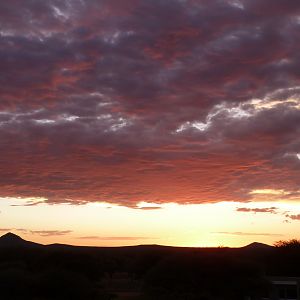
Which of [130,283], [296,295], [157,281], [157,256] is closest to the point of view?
[157,281]

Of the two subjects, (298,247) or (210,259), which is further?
(298,247)

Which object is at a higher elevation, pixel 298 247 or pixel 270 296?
pixel 298 247

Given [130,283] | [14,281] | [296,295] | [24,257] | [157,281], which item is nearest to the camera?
[14,281]

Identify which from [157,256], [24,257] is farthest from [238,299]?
[157,256]

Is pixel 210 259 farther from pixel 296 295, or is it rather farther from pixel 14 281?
pixel 14 281

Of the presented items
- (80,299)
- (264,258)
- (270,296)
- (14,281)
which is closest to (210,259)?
(270,296)

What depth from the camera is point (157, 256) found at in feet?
305

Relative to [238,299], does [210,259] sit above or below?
above

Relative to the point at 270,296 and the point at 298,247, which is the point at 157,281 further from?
the point at 298,247

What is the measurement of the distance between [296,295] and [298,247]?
28372mm

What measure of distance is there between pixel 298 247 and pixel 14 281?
47.9 m

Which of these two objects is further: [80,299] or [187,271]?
[187,271]

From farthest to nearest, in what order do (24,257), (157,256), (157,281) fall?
(157,256) → (24,257) → (157,281)

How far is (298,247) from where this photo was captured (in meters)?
77.2
